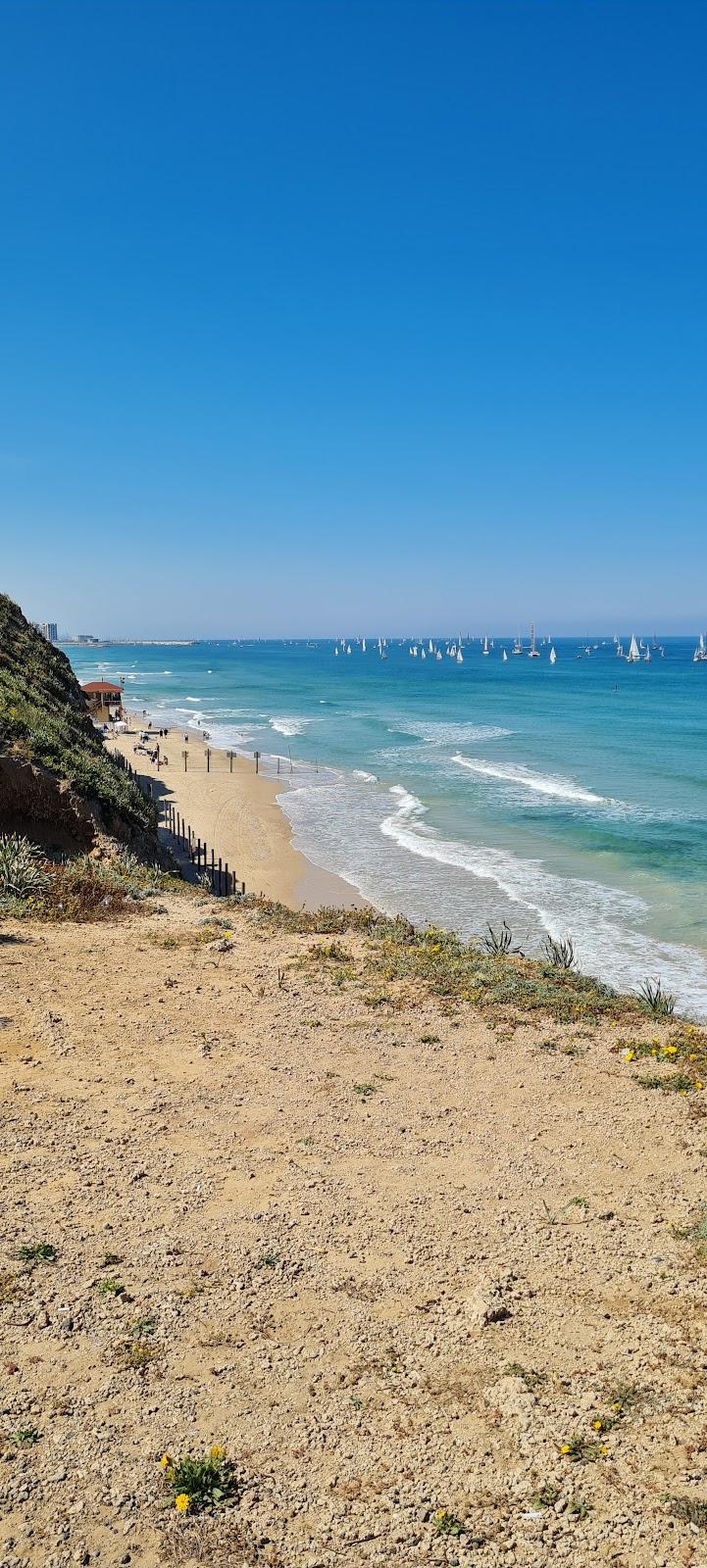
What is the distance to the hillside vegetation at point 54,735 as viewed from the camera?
17.5 metres

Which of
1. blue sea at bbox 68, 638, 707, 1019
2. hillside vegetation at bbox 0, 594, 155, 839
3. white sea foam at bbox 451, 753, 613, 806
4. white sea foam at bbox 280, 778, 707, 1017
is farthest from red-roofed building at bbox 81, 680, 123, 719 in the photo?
hillside vegetation at bbox 0, 594, 155, 839

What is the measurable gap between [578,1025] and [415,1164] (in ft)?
12.9

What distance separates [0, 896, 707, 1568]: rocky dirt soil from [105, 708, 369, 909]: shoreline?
863 cm

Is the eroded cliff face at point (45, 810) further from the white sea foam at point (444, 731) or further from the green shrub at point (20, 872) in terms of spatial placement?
the white sea foam at point (444, 731)

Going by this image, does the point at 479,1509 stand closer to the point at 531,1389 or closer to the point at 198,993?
the point at 531,1389

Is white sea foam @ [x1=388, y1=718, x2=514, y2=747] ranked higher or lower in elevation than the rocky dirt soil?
higher

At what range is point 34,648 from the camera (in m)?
28.8

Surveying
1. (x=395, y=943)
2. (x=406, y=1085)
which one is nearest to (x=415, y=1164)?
(x=406, y=1085)

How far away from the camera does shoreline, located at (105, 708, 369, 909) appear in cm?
2516

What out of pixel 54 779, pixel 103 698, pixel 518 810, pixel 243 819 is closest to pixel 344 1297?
pixel 54 779

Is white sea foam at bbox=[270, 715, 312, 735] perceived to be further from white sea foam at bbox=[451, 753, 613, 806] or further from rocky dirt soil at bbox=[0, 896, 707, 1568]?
rocky dirt soil at bbox=[0, 896, 707, 1568]

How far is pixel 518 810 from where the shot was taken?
36.4 m

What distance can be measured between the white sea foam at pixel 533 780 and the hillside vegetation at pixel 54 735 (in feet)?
73.5

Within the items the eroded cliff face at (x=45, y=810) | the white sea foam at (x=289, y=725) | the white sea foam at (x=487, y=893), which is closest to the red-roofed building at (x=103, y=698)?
the white sea foam at (x=289, y=725)
